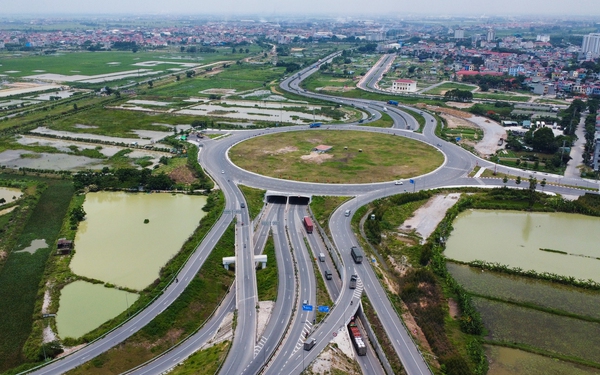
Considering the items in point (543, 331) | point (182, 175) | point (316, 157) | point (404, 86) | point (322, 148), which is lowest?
point (543, 331)

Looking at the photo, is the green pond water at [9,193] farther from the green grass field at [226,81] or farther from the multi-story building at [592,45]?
the multi-story building at [592,45]

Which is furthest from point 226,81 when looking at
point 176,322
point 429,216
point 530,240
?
point 176,322

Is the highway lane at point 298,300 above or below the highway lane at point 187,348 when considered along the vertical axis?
above

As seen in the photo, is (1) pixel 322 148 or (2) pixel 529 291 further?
(1) pixel 322 148

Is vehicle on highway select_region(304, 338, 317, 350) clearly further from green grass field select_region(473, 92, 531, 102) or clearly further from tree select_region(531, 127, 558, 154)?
green grass field select_region(473, 92, 531, 102)

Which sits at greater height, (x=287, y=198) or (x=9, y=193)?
(x=287, y=198)

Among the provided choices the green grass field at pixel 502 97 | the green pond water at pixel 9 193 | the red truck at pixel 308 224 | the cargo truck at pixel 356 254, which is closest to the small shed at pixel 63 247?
the green pond water at pixel 9 193

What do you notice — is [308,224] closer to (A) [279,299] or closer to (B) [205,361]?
(A) [279,299]

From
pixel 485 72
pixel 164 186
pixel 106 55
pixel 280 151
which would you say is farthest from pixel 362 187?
pixel 106 55
